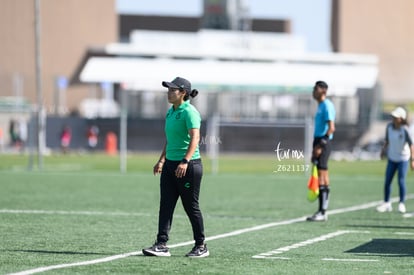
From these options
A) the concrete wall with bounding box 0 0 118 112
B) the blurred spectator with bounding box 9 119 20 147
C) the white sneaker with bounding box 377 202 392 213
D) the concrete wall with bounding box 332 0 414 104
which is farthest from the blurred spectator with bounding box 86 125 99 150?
the white sneaker with bounding box 377 202 392 213

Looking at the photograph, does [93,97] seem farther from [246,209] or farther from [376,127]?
[246,209]

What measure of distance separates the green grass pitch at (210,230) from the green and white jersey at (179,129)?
3.81 feet

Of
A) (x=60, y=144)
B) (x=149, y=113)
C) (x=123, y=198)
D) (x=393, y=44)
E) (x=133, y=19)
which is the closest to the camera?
(x=123, y=198)

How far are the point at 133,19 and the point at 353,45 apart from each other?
2082cm

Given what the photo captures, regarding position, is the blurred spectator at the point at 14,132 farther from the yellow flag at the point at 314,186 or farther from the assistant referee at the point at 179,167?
the assistant referee at the point at 179,167

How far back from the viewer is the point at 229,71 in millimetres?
73312

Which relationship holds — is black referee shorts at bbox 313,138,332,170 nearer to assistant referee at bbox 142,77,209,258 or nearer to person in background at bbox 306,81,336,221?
person in background at bbox 306,81,336,221

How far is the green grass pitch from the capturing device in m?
12.0

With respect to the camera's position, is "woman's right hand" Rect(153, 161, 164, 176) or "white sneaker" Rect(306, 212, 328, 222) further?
"white sneaker" Rect(306, 212, 328, 222)

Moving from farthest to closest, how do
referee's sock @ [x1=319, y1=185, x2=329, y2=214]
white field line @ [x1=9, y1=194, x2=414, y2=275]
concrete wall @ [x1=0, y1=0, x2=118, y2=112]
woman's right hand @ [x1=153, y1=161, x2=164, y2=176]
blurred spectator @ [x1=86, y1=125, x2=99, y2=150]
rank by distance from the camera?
concrete wall @ [x1=0, y1=0, x2=118, y2=112], blurred spectator @ [x1=86, y1=125, x2=99, y2=150], referee's sock @ [x1=319, y1=185, x2=329, y2=214], woman's right hand @ [x1=153, y1=161, x2=164, y2=176], white field line @ [x1=9, y1=194, x2=414, y2=275]

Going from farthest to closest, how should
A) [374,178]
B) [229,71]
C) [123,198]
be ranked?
[229,71]
[374,178]
[123,198]

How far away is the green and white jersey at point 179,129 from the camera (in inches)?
499

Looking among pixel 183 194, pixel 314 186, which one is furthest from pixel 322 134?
pixel 183 194

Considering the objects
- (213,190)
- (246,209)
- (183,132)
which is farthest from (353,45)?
(183,132)
